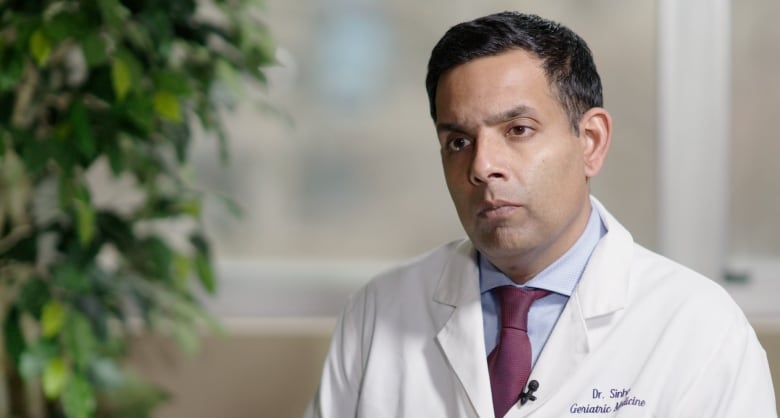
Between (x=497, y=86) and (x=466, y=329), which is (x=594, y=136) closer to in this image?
(x=497, y=86)

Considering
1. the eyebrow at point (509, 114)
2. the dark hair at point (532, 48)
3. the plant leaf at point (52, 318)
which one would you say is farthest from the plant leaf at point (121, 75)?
the eyebrow at point (509, 114)

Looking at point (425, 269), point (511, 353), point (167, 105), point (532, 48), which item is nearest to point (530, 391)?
point (511, 353)

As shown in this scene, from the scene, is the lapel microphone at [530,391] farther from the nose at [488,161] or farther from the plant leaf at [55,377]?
the plant leaf at [55,377]

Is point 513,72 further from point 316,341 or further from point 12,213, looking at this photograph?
point 316,341

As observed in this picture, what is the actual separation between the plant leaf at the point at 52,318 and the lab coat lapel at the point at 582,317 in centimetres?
90

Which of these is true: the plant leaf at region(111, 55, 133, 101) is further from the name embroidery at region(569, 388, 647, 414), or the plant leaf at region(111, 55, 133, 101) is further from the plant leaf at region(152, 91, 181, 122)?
the name embroidery at region(569, 388, 647, 414)

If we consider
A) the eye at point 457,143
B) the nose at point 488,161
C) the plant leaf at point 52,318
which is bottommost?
the plant leaf at point 52,318

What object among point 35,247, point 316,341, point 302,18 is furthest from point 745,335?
point 302,18

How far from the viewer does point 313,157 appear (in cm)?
247

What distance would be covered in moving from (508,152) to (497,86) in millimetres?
80

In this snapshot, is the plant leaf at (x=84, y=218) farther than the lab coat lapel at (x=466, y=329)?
Yes

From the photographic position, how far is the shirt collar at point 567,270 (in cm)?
120

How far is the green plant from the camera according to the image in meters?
1.59

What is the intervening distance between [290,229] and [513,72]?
1478mm
